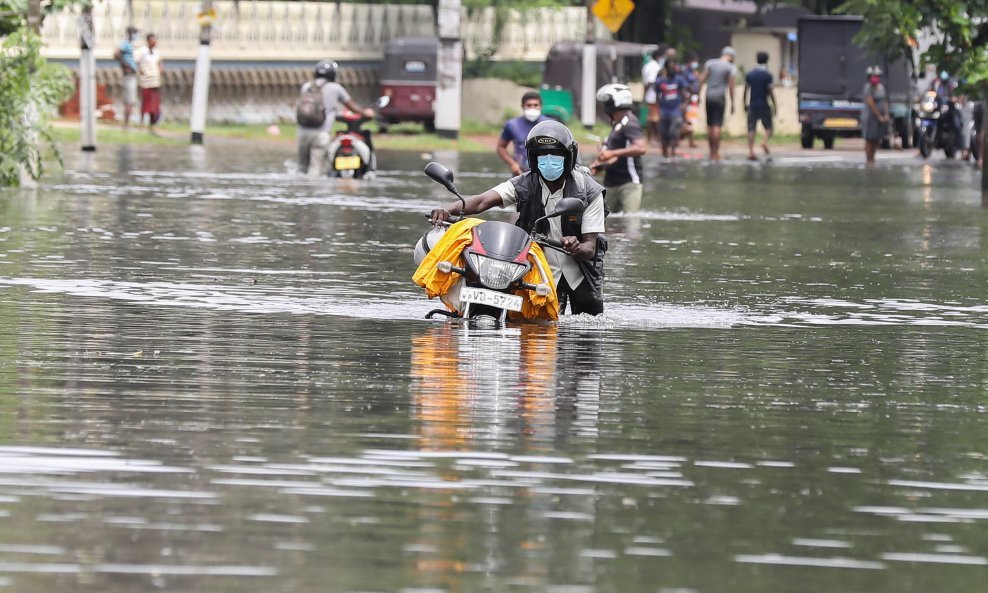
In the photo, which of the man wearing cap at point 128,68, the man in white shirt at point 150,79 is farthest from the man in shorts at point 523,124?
the man wearing cap at point 128,68

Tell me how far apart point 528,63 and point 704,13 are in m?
11.8

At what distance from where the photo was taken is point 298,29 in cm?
5091

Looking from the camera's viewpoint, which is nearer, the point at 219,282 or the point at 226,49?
the point at 219,282

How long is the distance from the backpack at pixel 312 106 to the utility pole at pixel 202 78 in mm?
9363

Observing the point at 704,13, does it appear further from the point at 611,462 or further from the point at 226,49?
the point at 611,462

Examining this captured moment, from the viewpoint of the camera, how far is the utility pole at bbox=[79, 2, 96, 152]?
3406 cm

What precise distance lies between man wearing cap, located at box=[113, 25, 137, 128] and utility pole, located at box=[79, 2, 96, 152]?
6655mm

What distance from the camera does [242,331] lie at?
43.0ft

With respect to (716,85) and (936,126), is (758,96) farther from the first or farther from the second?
(936,126)

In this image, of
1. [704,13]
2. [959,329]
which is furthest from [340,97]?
[704,13]

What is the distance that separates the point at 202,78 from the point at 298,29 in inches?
445

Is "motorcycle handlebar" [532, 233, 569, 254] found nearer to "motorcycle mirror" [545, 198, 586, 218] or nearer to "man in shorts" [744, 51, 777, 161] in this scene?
"motorcycle mirror" [545, 198, 586, 218]

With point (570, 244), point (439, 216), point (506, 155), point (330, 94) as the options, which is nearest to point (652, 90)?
point (330, 94)

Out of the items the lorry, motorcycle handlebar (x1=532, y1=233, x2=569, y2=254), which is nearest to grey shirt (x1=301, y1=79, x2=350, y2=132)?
motorcycle handlebar (x1=532, y1=233, x2=569, y2=254)
